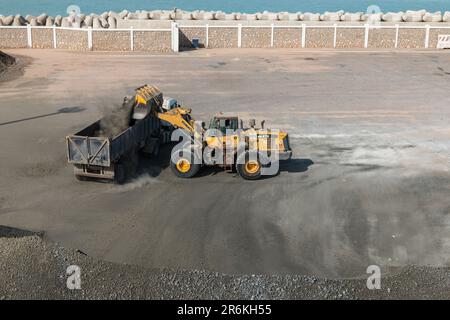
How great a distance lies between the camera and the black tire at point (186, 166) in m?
18.7

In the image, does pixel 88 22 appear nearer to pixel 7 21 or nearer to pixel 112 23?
pixel 112 23

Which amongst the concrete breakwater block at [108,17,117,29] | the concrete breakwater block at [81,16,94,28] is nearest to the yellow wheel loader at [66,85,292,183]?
the concrete breakwater block at [108,17,117,29]

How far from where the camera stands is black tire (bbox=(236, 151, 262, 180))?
18406mm

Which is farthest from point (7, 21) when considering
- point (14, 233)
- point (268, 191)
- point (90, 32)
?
point (14, 233)

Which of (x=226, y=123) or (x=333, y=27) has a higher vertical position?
(x=333, y=27)

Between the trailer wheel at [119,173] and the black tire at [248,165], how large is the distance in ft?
12.1

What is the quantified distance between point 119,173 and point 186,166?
85.3 inches

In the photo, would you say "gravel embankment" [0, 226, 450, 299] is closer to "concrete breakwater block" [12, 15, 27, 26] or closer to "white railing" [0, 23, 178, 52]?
"white railing" [0, 23, 178, 52]

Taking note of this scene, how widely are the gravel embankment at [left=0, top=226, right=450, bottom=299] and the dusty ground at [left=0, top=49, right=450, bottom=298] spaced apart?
1016 millimetres

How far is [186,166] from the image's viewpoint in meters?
18.8

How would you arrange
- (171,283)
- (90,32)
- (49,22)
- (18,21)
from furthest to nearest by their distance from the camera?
(49,22) → (18,21) → (90,32) → (171,283)

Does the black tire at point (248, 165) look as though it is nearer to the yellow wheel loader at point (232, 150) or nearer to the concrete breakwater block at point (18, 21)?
the yellow wheel loader at point (232, 150)

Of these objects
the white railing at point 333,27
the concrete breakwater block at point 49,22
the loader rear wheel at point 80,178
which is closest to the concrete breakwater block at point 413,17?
the white railing at point 333,27
